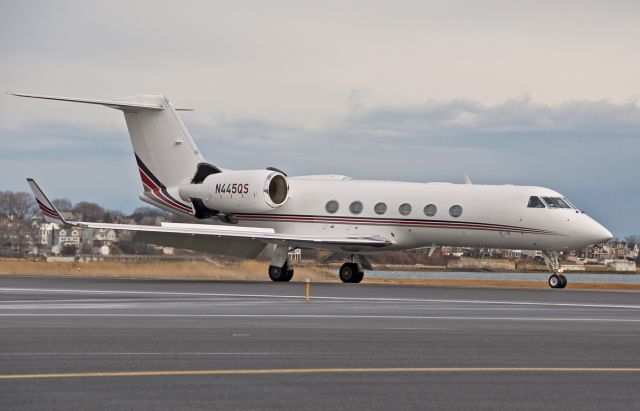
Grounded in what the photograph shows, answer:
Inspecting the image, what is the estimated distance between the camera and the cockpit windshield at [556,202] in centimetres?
3356

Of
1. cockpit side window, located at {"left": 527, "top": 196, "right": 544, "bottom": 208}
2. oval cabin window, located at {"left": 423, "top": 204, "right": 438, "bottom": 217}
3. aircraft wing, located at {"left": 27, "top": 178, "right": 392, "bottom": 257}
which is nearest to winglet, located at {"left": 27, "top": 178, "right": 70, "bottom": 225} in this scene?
aircraft wing, located at {"left": 27, "top": 178, "right": 392, "bottom": 257}

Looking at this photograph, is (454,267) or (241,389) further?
(454,267)

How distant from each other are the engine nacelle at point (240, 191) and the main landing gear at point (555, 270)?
29.6 feet

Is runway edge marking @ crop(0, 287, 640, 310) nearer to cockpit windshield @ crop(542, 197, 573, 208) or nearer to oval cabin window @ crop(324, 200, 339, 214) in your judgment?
cockpit windshield @ crop(542, 197, 573, 208)

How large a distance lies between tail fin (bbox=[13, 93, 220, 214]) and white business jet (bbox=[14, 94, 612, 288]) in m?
0.03

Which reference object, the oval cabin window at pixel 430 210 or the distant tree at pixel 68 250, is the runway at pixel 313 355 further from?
the distant tree at pixel 68 250

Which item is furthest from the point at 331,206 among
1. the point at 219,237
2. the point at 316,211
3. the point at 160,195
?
the point at 160,195

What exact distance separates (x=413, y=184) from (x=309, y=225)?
12.4ft

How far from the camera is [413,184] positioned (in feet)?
118

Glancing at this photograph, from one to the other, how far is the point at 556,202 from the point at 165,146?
1376cm

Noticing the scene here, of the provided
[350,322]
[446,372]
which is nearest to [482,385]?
[446,372]

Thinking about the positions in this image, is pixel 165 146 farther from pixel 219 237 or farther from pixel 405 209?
pixel 405 209

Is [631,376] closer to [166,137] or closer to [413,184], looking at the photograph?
[413,184]

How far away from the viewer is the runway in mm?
9453
